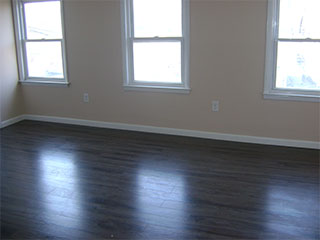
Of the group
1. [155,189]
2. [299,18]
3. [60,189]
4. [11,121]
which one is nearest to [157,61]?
[299,18]

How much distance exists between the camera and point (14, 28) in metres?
5.24

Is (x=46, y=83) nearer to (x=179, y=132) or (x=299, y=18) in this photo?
(x=179, y=132)

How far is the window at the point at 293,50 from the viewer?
3893 mm

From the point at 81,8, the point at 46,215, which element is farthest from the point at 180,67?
the point at 46,215

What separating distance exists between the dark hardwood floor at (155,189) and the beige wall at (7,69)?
82 centimetres

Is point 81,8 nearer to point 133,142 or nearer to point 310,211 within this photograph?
point 133,142

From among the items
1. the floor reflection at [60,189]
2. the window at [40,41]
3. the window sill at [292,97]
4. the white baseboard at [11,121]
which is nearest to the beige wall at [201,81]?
the window sill at [292,97]

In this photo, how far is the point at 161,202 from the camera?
9.58 ft

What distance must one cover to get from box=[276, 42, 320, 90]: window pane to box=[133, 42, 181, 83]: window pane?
48.6 inches

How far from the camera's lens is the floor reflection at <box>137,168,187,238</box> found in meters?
2.56

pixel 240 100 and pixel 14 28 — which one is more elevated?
pixel 14 28


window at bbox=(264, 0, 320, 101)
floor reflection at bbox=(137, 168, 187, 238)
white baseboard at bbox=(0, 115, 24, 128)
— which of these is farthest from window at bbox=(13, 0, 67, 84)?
window at bbox=(264, 0, 320, 101)

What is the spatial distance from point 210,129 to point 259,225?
2.07 m

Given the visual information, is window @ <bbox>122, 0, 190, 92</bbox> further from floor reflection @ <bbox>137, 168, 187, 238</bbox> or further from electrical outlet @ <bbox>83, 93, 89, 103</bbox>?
floor reflection @ <bbox>137, 168, 187, 238</bbox>
